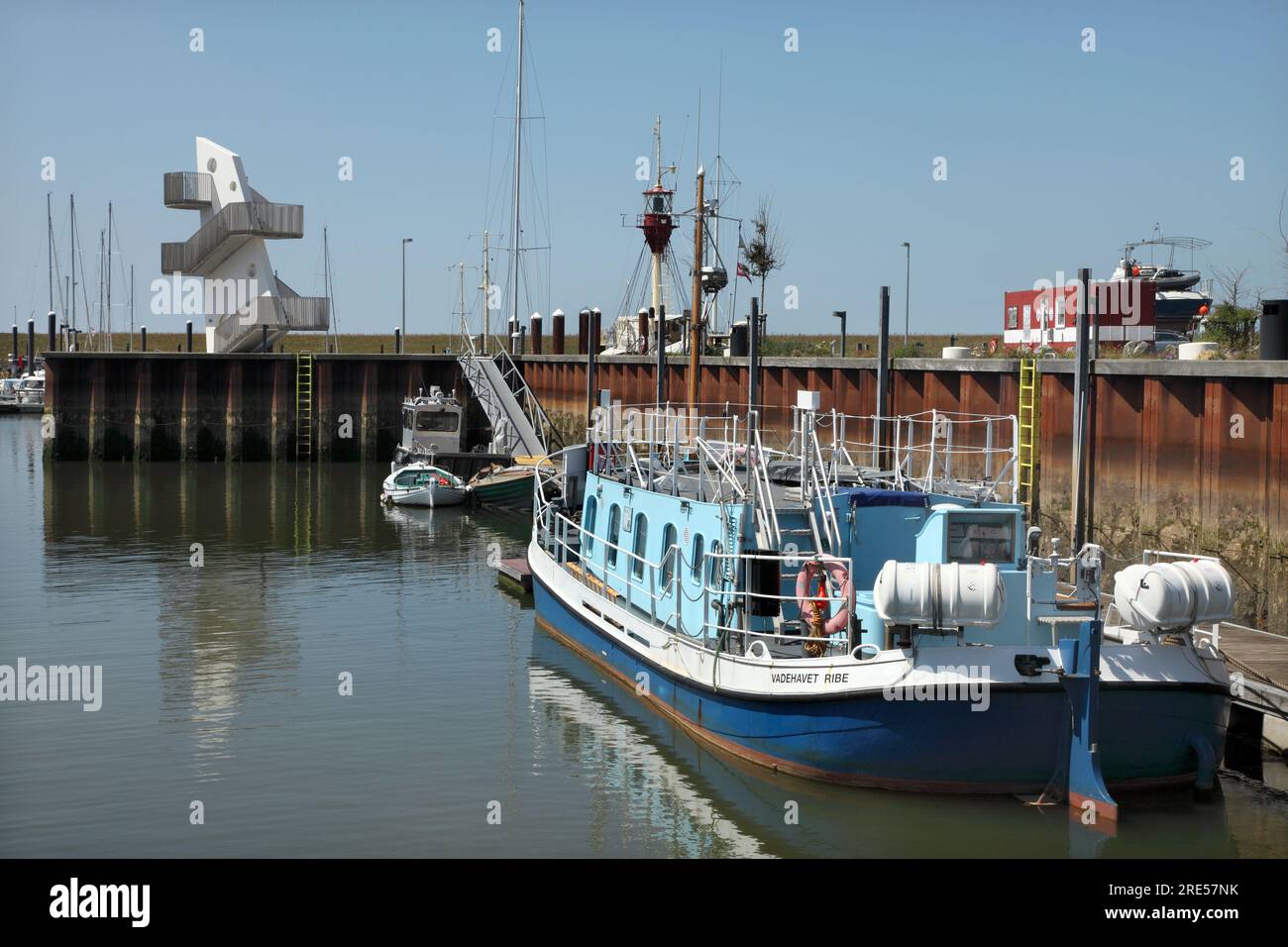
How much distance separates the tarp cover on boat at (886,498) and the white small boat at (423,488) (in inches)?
Result: 1139

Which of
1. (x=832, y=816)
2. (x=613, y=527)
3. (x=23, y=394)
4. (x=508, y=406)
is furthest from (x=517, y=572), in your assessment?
(x=23, y=394)

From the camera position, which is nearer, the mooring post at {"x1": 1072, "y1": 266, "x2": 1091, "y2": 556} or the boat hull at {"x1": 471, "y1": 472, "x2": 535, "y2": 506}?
the mooring post at {"x1": 1072, "y1": 266, "x2": 1091, "y2": 556}

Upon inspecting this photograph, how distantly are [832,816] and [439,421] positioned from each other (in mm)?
38698

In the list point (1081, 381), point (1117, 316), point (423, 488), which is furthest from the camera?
point (423, 488)

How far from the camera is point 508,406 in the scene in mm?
57438

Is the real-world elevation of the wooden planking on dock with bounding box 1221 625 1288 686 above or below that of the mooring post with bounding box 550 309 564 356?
below

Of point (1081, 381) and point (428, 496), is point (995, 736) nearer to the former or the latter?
point (1081, 381)

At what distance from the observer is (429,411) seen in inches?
2060

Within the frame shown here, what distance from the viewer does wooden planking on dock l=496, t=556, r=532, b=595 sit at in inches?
1187

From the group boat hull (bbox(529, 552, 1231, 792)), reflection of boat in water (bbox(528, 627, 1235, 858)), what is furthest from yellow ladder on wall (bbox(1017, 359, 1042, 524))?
boat hull (bbox(529, 552, 1231, 792))

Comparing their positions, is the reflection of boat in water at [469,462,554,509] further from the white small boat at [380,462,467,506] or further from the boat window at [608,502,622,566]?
the boat window at [608,502,622,566]

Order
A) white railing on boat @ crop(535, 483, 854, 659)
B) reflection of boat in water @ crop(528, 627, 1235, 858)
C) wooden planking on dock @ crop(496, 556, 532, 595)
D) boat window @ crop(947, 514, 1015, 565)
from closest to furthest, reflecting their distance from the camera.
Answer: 1. reflection of boat in water @ crop(528, 627, 1235, 858)
2. white railing on boat @ crop(535, 483, 854, 659)
3. boat window @ crop(947, 514, 1015, 565)
4. wooden planking on dock @ crop(496, 556, 532, 595)

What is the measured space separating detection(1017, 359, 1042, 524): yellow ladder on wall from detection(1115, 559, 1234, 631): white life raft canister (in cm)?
1157
